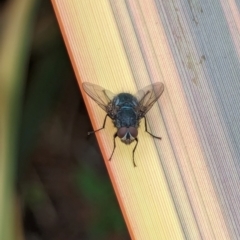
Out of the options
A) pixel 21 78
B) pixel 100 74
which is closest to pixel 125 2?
pixel 100 74

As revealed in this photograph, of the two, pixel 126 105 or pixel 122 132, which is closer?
pixel 122 132

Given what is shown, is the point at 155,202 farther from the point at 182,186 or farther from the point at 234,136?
the point at 234,136

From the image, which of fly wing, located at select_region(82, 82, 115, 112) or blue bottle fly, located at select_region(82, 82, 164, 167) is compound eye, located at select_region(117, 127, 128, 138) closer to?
blue bottle fly, located at select_region(82, 82, 164, 167)

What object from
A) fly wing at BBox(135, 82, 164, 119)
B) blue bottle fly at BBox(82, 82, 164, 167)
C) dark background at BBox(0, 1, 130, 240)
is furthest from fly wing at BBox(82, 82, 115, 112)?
dark background at BBox(0, 1, 130, 240)

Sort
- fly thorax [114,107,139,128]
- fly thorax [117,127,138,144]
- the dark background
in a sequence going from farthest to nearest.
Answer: the dark background
fly thorax [114,107,139,128]
fly thorax [117,127,138,144]

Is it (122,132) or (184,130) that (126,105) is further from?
(184,130)

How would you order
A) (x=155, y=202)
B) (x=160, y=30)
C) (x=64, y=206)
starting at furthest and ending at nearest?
1. (x=64, y=206)
2. (x=160, y=30)
3. (x=155, y=202)

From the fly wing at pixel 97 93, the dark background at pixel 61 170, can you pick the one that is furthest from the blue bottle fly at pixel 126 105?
the dark background at pixel 61 170

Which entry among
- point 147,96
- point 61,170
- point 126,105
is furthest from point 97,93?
point 61,170
